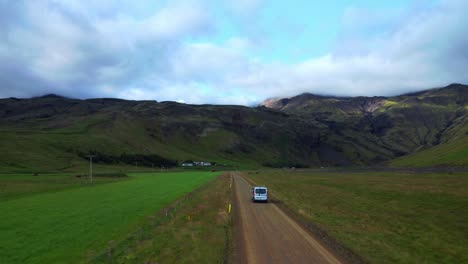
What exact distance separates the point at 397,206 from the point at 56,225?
41516 mm

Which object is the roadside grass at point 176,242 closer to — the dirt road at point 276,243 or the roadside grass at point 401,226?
the dirt road at point 276,243

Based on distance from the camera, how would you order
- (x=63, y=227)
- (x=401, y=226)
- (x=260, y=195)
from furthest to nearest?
(x=260, y=195), (x=401, y=226), (x=63, y=227)

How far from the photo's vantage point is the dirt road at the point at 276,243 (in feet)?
67.2

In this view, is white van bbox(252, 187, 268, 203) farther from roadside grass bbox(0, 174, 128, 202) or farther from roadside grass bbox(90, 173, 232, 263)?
roadside grass bbox(0, 174, 128, 202)

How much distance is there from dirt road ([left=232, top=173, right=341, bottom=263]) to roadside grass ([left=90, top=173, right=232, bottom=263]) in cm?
127

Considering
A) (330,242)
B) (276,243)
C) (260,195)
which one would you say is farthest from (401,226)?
(260,195)

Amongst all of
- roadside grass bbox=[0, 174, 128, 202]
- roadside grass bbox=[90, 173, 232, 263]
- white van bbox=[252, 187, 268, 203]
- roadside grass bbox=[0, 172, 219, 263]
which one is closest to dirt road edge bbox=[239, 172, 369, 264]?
roadside grass bbox=[90, 173, 232, 263]

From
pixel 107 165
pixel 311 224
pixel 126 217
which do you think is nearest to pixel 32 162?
pixel 107 165

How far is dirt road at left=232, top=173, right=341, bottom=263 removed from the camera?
20484 millimetres

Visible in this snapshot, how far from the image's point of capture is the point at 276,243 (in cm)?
2448

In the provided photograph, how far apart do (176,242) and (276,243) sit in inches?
294

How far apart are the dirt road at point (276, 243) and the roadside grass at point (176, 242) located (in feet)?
4.16

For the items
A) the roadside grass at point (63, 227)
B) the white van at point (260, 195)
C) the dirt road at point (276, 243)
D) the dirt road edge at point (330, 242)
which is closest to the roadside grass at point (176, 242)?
the dirt road at point (276, 243)

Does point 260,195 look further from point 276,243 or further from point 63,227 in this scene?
point 63,227
